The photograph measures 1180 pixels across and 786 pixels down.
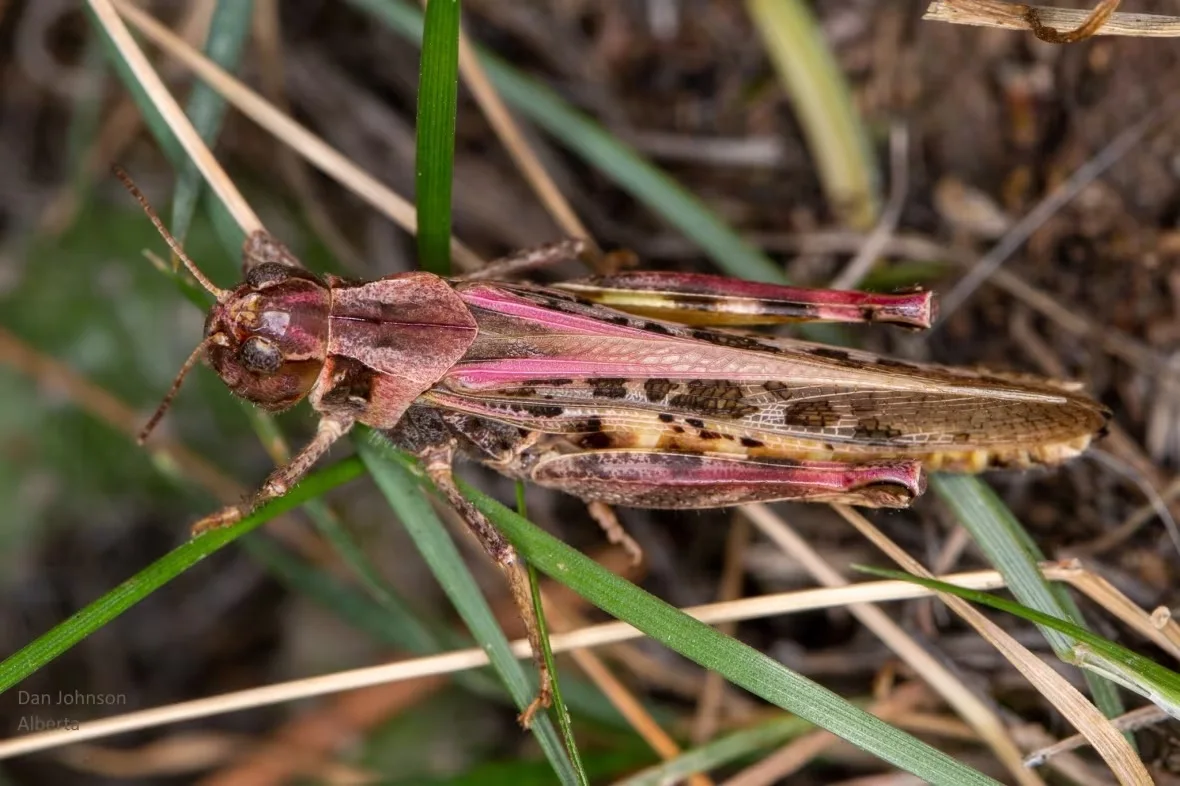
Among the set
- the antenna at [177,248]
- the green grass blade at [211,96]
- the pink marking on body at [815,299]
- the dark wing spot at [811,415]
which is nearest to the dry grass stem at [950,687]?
the dark wing spot at [811,415]

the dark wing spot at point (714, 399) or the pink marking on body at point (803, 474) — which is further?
the dark wing spot at point (714, 399)

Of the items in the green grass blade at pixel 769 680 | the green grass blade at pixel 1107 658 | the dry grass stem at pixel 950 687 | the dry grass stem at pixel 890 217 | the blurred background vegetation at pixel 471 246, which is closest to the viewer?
the green grass blade at pixel 1107 658

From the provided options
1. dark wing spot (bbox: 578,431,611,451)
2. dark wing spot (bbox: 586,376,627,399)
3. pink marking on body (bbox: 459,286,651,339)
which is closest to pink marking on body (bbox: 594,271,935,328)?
pink marking on body (bbox: 459,286,651,339)

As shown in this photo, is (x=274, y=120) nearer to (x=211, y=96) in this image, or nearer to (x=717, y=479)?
(x=211, y=96)

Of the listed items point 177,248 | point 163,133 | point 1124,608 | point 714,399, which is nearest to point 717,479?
point 714,399

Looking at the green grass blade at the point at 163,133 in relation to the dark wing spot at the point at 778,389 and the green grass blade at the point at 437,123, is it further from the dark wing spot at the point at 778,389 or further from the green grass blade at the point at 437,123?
the dark wing spot at the point at 778,389

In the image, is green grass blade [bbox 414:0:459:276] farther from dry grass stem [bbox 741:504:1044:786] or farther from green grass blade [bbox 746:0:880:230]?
green grass blade [bbox 746:0:880:230]
